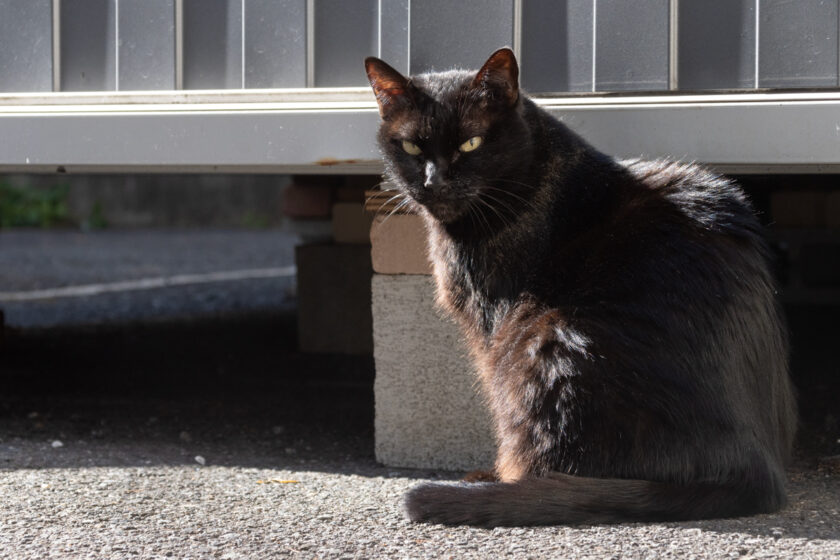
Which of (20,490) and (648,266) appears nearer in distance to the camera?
(648,266)

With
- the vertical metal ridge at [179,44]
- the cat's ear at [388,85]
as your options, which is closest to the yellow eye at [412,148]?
the cat's ear at [388,85]

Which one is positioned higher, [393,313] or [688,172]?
[688,172]

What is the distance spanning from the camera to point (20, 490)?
9.40ft

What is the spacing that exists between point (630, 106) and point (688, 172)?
47 cm

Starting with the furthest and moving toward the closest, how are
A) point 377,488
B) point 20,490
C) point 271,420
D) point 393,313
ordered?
point 271,420, point 393,313, point 377,488, point 20,490

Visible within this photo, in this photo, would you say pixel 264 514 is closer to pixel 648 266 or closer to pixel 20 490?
pixel 20 490

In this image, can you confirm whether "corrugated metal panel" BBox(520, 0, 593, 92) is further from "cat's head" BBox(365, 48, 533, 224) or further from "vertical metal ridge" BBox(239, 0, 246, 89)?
"vertical metal ridge" BBox(239, 0, 246, 89)

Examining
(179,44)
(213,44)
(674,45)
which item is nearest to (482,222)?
(674,45)

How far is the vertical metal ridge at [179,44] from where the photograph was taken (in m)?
3.42

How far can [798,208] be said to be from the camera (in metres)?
6.27

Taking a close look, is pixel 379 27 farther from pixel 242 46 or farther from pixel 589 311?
pixel 589 311

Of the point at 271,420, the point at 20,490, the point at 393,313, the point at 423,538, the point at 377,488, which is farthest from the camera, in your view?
the point at 271,420

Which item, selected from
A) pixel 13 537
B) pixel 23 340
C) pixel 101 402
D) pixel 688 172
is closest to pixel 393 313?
pixel 688 172

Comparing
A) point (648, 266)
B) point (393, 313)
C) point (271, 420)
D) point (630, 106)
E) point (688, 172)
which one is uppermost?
point (630, 106)
